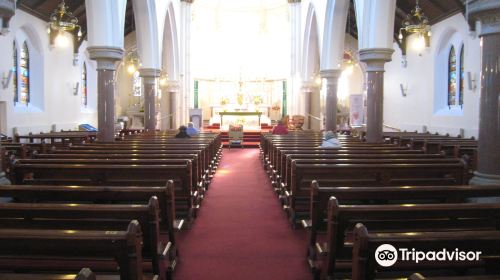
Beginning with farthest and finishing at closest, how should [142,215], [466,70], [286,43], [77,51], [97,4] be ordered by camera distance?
[286,43] < [77,51] < [466,70] < [97,4] < [142,215]

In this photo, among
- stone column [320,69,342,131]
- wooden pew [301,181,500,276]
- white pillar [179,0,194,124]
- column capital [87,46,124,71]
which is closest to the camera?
wooden pew [301,181,500,276]

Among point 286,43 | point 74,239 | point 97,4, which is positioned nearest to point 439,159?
point 74,239

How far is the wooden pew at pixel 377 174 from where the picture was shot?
5.62 metres

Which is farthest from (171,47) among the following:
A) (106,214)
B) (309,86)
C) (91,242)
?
(91,242)

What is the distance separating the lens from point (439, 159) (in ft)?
20.6

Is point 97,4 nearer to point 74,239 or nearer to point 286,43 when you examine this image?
point 74,239

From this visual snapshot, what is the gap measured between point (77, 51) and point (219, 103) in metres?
12.1

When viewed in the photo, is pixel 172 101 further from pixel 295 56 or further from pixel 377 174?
pixel 377 174

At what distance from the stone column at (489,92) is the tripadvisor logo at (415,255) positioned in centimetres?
323

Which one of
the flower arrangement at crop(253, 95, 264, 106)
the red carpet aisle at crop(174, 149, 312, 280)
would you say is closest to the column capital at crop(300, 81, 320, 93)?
the flower arrangement at crop(253, 95, 264, 106)

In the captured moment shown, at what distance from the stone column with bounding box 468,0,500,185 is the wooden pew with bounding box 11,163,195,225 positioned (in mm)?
3764

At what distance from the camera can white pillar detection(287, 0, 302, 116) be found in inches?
965

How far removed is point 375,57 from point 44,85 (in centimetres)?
1242

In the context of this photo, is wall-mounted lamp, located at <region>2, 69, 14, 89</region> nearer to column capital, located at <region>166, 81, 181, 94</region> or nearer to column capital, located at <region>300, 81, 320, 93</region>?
column capital, located at <region>166, 81, 181, 94</region>
